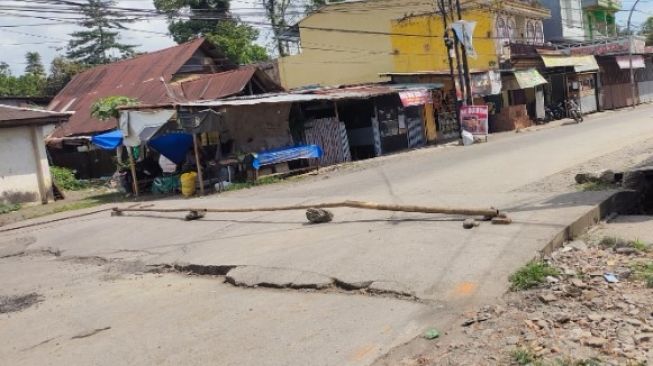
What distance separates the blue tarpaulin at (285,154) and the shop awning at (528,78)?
14.6m

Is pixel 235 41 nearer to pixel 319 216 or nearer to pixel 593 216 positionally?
pixel 319 216

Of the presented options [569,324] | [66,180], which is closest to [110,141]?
[66,180]

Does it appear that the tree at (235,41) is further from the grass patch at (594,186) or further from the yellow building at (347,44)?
the grass patch at (594,186)

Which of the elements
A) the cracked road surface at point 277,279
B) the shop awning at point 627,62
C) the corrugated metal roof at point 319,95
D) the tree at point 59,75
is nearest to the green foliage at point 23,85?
the tree at point 59,75

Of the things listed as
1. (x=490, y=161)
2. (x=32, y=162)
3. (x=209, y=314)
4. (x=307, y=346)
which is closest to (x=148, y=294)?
(x=209, y=314)

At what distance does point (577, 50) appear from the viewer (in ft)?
126

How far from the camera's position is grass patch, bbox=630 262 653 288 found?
17.5ft

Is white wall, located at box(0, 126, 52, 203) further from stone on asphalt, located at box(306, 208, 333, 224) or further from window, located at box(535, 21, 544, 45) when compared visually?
window, located at box(535, 21, 544, 45)

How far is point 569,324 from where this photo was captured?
14.8 feet

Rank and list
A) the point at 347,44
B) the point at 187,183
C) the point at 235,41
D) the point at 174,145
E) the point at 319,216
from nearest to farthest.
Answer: the point at 319,216 < the point at 187,183 < the point at 174,145 < the point at 347,44 < the point at 235,41

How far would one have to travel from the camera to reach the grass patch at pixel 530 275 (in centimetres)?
538

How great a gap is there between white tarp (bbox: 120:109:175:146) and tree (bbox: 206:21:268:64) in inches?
882

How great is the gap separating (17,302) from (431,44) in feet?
92.1

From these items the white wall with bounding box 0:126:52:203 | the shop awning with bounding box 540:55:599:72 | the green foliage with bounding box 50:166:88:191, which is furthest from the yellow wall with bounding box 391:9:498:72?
the white wall with bounding box 0:126:52:203
